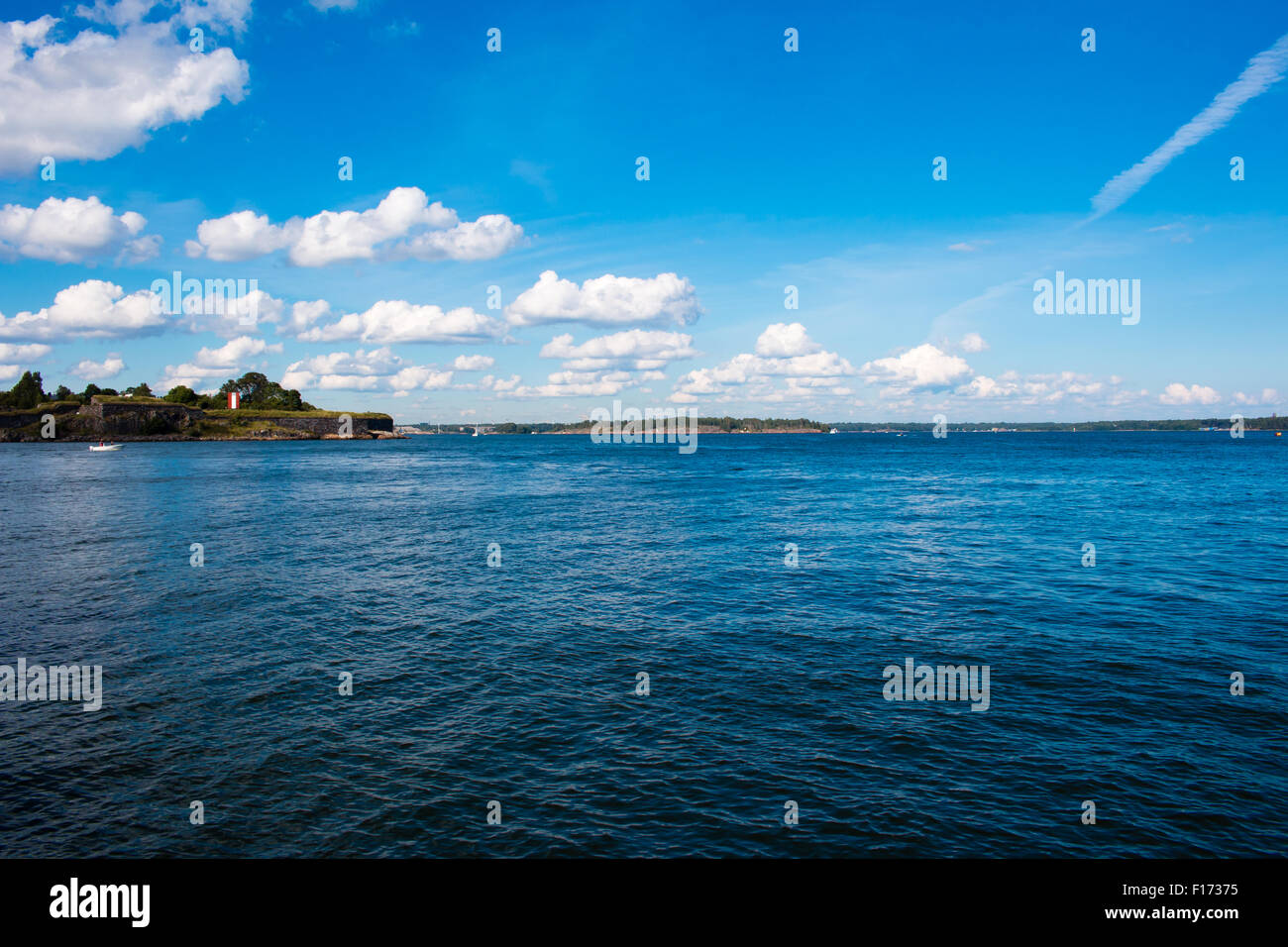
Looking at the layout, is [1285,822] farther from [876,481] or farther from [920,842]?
[876,481]

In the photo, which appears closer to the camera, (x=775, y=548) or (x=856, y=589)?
(x=856, y=589)

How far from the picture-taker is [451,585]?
3816cm

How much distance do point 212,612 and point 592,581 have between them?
61.8 feet

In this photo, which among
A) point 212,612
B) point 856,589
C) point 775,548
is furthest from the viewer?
point 775,548

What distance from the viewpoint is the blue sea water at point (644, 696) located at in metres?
15.4

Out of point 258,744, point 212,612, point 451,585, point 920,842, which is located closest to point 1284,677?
point 920,842

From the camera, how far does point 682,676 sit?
79.7 feet

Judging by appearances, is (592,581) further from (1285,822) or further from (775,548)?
(1285,822)

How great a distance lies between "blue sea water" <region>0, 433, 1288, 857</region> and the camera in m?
15.4

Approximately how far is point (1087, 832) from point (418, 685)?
1958 centimetres

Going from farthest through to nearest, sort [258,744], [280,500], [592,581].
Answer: [280,500] → [592,581] → [258,744]

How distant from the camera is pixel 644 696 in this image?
888 inches
